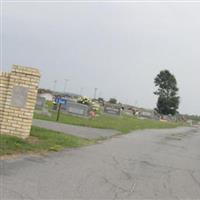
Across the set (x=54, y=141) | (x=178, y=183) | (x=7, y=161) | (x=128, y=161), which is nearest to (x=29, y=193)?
(x=7, y=161)

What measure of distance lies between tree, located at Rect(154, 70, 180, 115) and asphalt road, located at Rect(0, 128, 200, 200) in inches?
3737

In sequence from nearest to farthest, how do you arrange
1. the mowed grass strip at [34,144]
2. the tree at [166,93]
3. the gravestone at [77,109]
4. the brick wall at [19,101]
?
the mowed grass strip at [34,144], the brick wall at [19,101], the gravestone at [77,109], the tree at [166,93]

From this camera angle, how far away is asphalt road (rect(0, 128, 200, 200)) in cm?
859

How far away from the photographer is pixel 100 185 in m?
9.66

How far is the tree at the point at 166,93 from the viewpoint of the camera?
10925 centimetres

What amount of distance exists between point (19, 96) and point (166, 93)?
97906mm

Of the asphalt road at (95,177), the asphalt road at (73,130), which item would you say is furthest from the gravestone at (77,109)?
the asphalt road at (95,177)

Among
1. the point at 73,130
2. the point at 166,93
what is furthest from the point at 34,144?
the point at 166,93

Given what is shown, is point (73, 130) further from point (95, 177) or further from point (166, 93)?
point (166, 93)

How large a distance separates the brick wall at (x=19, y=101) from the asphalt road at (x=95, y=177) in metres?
1.53

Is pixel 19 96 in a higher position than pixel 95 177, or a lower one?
higher

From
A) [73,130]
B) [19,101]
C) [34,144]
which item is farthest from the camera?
[73,130]

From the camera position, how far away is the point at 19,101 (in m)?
14.7

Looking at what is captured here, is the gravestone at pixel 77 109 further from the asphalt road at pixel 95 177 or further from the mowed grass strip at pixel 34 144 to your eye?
the asphalt road at pixel 95 177
